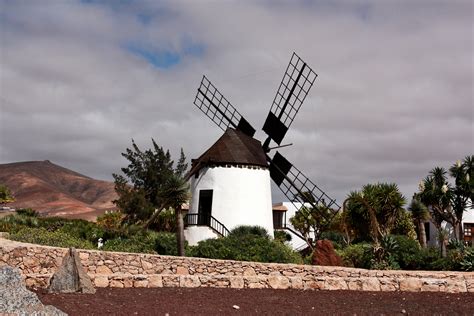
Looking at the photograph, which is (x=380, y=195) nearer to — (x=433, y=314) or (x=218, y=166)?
(x=218, y=166)

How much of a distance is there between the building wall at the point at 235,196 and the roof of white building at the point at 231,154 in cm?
35

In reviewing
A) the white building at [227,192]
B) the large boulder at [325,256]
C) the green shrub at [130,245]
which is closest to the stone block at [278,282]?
the large boulder at [325,256]

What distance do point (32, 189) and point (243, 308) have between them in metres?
91.2

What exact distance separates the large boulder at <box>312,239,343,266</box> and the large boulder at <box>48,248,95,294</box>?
31.0ft

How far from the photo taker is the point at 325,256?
20656mm

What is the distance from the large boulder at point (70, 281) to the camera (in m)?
13.5

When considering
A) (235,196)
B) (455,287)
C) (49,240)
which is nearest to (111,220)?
(235,196)

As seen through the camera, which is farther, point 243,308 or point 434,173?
point 434,173

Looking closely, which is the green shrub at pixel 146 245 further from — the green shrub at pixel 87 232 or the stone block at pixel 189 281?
the stone block at pixel 189 281

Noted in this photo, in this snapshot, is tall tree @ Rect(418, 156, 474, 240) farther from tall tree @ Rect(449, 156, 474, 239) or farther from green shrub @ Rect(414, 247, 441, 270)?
green shrub @ Rect(414, 247, 441, 270)

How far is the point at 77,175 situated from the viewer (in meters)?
122

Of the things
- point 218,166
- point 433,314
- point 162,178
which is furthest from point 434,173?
point 433,314

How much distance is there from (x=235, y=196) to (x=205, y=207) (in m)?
1.88

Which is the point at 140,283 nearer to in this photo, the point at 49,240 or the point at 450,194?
the point at 49,240
